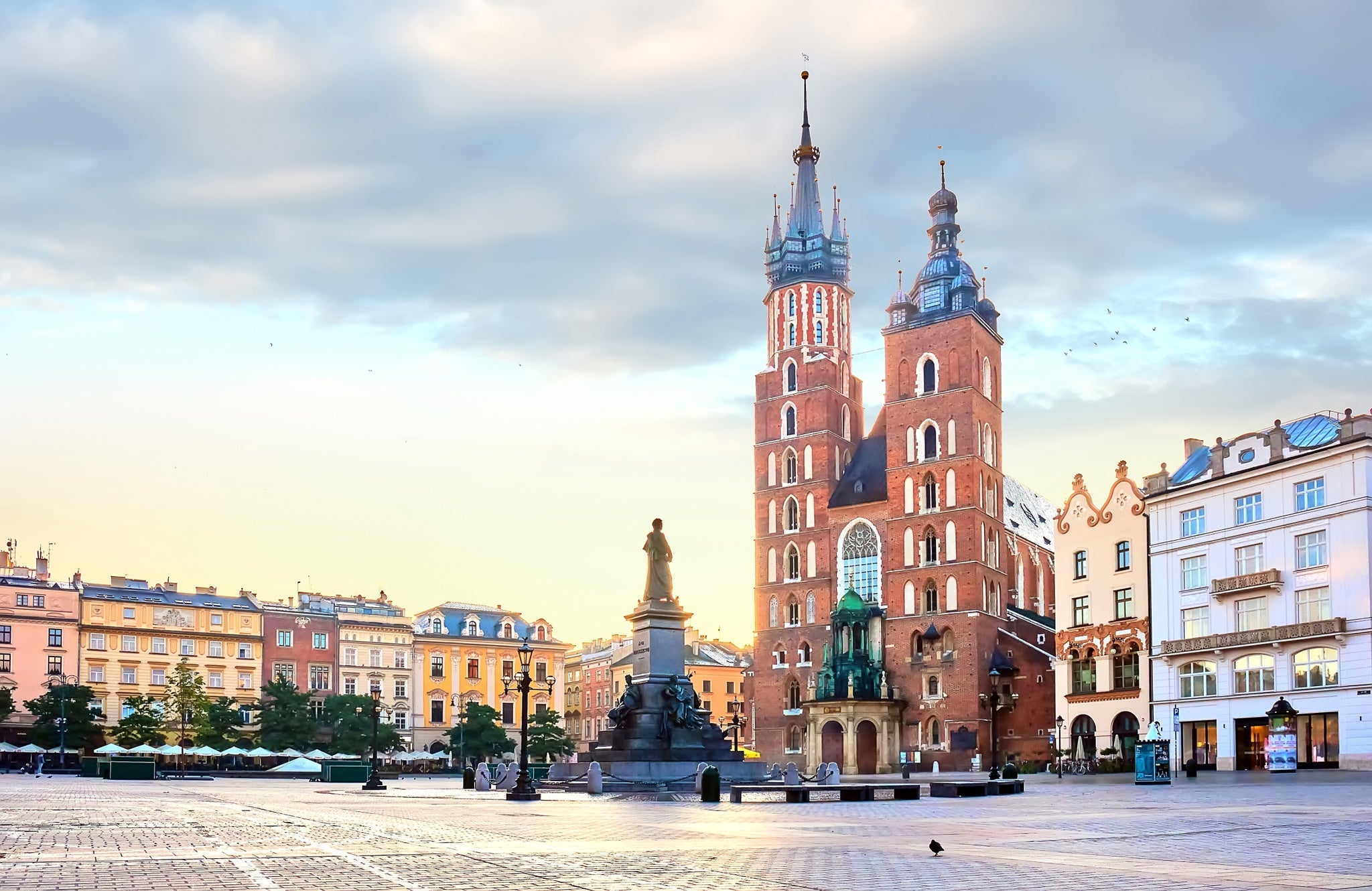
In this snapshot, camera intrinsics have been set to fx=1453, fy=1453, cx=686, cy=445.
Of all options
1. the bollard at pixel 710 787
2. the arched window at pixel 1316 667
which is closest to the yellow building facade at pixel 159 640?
the arched window at pixel 1316 667

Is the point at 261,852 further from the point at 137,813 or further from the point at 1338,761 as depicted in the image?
the point at 1338,761

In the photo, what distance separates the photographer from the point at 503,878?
512 inches

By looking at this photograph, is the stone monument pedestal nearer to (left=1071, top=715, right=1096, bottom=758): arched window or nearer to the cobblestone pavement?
the cobblestone pavement

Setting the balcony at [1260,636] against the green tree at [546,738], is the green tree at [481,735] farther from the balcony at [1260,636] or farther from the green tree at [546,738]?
the balcony at [1260,636]

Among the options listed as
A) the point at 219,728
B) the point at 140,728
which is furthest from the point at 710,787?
the point at 140,728

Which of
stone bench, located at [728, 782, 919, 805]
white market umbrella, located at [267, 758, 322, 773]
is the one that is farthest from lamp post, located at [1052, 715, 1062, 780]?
white market umbrella, located at [267, 758, 322, 773]

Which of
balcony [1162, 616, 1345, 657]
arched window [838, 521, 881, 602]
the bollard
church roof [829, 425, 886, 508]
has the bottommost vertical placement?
the bollard

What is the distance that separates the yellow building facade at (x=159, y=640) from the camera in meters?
99.4

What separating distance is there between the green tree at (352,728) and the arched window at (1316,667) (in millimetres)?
57634

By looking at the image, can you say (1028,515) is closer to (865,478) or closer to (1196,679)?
(865,478)

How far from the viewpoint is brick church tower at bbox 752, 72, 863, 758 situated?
9606cm

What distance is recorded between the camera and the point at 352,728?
93938 mm

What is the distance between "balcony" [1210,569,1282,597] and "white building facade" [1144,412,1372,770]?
52 mm

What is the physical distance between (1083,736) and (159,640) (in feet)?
211
